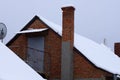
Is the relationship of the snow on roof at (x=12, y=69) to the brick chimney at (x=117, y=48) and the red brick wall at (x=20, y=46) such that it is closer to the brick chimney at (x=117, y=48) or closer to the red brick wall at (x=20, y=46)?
the red brick wall at (x=20, y=46)

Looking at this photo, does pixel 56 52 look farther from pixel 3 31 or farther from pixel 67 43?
pixel 3 31

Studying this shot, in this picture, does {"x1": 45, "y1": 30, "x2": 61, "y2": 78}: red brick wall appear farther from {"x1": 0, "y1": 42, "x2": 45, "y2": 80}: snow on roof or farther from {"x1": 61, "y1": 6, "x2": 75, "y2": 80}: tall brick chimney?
{"x1": 0, "y1": 42, "x2": 45, "y2": 80}: snow on roof

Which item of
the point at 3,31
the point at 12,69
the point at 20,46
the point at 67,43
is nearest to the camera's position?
the point at 12,69

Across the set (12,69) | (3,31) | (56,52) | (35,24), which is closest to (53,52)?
(56,52)

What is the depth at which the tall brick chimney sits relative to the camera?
68.5 ft

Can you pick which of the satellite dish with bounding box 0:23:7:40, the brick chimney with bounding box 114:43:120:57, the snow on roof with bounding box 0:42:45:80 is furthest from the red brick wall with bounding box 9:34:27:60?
the brick chimney with bounding box 114:43:120:57

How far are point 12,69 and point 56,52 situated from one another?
10.5 meters

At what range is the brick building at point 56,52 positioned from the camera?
20.6m

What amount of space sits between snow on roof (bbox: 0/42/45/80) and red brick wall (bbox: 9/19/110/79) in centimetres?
806

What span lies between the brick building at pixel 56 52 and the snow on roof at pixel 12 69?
26.4 feet

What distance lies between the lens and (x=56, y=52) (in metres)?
22.0

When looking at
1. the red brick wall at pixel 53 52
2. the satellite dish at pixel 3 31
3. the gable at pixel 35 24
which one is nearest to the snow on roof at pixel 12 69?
the satellite dish at pixel 3 31

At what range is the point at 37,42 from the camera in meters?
22.9

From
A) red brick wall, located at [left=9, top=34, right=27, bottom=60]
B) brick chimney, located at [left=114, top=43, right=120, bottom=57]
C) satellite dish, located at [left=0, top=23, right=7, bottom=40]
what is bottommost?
brick chimney, located at [left=114, top=43, right=120, bottom=57]
